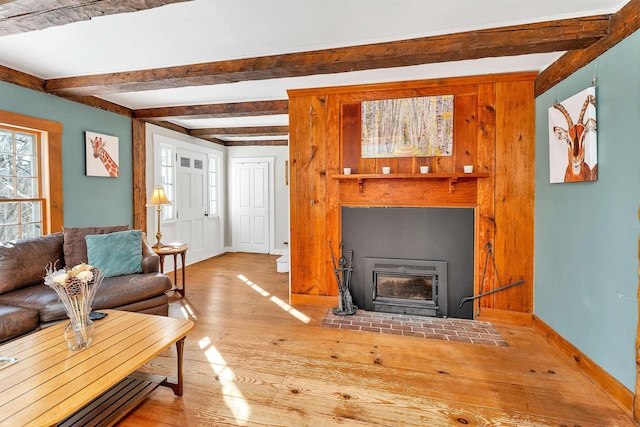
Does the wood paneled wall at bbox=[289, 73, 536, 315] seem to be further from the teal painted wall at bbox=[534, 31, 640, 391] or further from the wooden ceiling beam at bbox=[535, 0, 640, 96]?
the teal painted wall at bbox=[534, 31, 640, 391]

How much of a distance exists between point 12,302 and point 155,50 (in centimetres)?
235

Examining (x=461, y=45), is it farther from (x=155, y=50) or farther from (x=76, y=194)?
(x=76, y=194)

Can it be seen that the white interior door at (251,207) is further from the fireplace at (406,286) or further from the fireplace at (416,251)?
the fireplace at (406,286)

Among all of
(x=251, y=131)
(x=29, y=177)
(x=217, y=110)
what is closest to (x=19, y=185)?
(x=29, y=177)

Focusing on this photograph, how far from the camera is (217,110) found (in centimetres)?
430

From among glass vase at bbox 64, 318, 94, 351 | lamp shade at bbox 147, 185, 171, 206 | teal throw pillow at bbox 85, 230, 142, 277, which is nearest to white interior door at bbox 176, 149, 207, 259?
lamp shade at bbox 147, 185, 171, 206

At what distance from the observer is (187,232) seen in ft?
18.7

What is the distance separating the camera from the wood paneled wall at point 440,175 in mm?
3107

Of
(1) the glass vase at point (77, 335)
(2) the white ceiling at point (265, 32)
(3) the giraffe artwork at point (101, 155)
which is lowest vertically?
(1) the glass vase at point (77, 335)

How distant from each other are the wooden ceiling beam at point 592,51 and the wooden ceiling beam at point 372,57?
0.06 m

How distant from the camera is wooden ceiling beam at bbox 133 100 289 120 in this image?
4.09m

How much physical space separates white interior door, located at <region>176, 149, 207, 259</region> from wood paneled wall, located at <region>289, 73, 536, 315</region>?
278 centimetres

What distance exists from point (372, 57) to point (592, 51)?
1565 mm

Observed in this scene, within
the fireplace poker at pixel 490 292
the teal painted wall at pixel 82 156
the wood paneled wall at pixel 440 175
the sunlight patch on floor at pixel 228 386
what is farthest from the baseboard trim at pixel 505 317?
the teal painted wall at pixel 82 156
